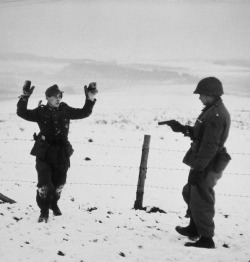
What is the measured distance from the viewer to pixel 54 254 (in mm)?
4691

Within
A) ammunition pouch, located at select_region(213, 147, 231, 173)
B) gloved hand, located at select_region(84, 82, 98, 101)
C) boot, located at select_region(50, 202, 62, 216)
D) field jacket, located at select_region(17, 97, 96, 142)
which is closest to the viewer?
ammunition pouch, located at select_region(213, 147, 231, 173)

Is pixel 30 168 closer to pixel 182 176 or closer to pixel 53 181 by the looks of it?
pixel 182 176

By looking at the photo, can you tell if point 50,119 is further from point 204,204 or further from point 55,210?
point 204,204

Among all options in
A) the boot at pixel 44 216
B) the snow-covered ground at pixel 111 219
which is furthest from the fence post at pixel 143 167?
the boot at pixel 44 216

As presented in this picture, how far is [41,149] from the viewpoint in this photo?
18.9ft

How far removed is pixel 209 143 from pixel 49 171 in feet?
9.09

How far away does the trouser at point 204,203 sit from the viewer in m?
5.06

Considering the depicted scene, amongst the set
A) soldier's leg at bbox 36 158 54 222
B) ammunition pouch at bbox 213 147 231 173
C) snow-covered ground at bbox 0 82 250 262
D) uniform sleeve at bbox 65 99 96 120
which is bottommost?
snow-covered ground at bbox 0 82 250 262

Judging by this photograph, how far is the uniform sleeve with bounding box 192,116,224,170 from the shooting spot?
482cm

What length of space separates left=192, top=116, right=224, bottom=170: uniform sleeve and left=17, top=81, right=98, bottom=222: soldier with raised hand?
2.19m

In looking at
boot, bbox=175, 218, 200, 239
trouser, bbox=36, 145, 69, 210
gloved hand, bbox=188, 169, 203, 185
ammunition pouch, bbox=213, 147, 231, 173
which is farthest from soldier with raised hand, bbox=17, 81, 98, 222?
ammunition pouch, bbox=213, 147, 231, 173

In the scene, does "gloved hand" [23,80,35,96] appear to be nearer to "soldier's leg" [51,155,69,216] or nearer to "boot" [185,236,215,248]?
"soldier's leg" [51,155,69,216]

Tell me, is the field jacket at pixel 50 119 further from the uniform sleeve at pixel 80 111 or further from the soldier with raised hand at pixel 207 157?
the soldier with raised hand at pixel 207 157

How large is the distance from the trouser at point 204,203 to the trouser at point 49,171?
90.7 inches
